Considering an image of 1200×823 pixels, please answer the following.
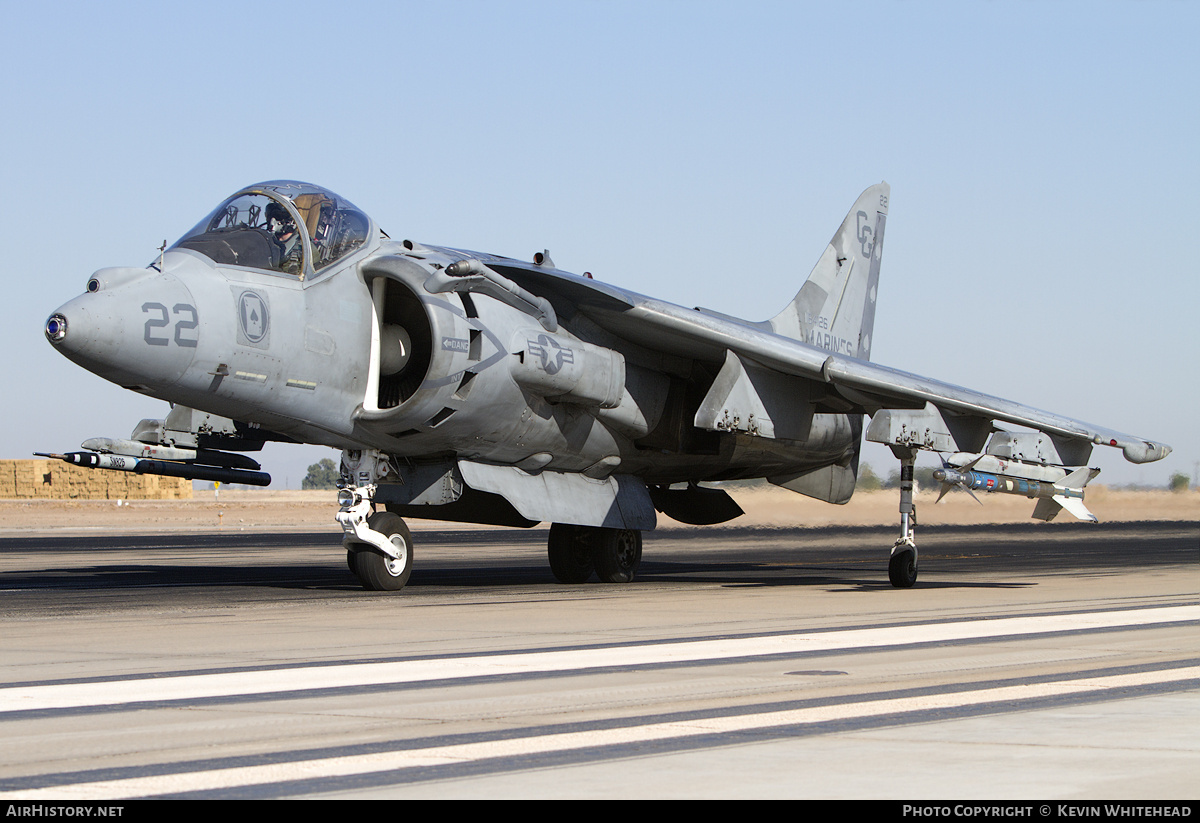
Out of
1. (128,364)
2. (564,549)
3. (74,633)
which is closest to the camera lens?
(74,633)

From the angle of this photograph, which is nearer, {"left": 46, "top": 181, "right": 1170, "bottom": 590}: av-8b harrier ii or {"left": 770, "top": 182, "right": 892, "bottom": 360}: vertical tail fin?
{"left": 46, "top": 181, "right": 1170, "bottom": 590}: av-8b harrier ii

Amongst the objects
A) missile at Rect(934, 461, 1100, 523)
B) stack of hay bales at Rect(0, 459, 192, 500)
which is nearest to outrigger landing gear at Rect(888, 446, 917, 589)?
→ missile at Rect(934, 461, 1100, 523)

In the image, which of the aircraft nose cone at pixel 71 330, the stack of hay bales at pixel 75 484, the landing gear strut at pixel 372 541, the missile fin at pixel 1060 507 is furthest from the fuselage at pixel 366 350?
the stack of hay bales at pixel 75 484

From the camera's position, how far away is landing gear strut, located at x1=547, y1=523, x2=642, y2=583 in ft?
53.0

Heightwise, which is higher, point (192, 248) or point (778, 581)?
point (192, 248)

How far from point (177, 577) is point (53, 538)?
16.9 meters

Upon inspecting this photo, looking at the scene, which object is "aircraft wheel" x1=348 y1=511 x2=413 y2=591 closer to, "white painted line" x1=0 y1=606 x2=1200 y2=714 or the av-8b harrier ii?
the av-8b harrier ii

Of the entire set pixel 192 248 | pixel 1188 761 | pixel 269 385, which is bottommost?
pixel 1188 761

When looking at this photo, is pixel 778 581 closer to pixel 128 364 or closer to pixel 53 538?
pixel 128 364

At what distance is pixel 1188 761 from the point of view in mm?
4531

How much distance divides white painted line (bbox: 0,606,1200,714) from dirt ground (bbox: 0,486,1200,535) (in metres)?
25.4

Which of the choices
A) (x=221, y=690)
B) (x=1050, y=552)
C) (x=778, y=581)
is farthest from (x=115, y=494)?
(x=221, y=690)

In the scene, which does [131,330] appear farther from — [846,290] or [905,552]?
[846,290]

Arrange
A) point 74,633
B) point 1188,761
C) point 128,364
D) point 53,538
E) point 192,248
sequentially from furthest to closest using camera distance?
1. point 53,538
2. point 192,248
3. point 128,364
4. point 74,633
5. point 1188,761
